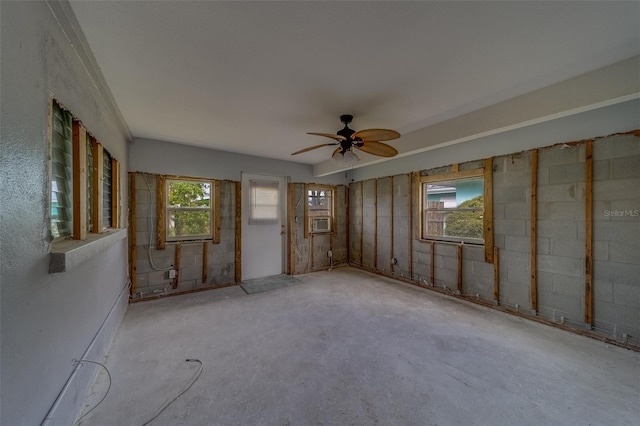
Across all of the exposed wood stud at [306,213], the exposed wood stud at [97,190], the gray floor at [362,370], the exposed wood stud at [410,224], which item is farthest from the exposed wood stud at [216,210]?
the exposed wood stud at [410,224]

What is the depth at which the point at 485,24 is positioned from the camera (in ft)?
4.97

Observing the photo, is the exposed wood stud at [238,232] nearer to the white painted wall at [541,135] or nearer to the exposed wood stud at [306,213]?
the exposed wood stud at [306,213]

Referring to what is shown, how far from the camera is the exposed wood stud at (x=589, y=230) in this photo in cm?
256

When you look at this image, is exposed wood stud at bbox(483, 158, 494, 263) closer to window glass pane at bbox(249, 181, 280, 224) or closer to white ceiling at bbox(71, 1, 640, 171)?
white ceiling at bbox(71, 1, 640, 171)

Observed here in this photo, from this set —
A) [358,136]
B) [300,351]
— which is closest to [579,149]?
[358,136]

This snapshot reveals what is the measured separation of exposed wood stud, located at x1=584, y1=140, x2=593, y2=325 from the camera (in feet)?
8.41

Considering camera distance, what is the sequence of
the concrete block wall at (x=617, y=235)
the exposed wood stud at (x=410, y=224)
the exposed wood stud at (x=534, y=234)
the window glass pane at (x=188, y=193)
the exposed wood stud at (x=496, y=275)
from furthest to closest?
the exposed wood stud at (x=410, y=224) → the window glass pane at (x=188, y=193) → the exposed wood stud at (x=496, y=275) → the exposed wood stud at (x=534, y=234) → the concrete block wall at (x=617, y=235)

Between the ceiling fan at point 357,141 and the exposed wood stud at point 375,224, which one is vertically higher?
the ceiling fan at point 357,141

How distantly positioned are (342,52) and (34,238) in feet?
6.84

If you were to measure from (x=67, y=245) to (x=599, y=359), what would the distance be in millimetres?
4254

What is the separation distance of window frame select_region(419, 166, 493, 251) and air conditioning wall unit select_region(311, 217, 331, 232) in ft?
7.39

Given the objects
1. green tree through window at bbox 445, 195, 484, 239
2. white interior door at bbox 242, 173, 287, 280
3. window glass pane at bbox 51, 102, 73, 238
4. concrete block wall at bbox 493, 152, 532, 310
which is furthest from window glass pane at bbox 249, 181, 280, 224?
concrete block wall at bbox 493, 152, 532, 310

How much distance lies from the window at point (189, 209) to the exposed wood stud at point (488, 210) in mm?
4533

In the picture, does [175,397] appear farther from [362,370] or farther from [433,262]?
[433,262]
